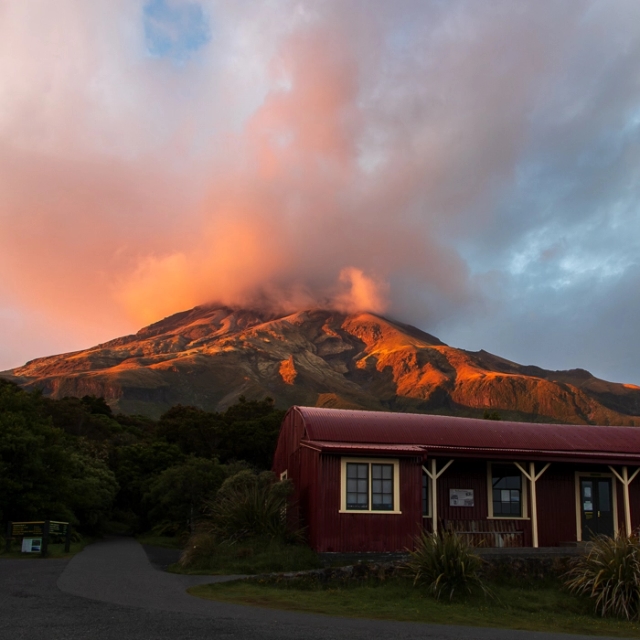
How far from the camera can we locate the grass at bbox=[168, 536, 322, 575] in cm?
1789

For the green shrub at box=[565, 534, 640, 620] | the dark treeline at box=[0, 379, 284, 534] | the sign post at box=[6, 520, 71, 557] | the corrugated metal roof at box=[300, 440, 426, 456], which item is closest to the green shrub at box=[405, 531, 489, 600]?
the green shrub at box=[565, 534, 640, 620]

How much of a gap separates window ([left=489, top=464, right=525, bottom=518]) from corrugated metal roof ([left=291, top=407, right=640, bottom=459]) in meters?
0.82

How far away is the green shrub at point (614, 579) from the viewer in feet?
48.4

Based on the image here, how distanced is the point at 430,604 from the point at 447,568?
1.06 m

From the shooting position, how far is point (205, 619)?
1154 centimetres

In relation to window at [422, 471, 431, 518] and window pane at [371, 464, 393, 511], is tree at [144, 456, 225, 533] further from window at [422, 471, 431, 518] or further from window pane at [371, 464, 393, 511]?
window pane at [371, 464, 393, 511]

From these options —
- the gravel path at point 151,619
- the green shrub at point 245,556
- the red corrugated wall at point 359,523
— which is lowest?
the gravel path at point 151,619

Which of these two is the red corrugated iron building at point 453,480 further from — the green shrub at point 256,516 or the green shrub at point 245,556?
the green shrub at point 245,556

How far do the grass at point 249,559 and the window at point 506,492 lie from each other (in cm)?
685

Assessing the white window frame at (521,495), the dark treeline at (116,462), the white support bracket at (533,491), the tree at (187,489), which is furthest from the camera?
the tree at (187,489)

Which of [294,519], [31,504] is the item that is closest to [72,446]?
[31,504]

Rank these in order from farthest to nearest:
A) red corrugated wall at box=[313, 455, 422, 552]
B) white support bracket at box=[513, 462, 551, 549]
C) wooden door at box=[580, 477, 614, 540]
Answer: wooden door at box=[580, 477, 614, 540], white support bracket at box=[513, 462, 551, 549], red corrugated wall at box=[313, 455, 422, 552]

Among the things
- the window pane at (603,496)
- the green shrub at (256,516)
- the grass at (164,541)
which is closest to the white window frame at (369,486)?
the green shrub at (256,516)

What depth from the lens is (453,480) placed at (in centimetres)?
2259
